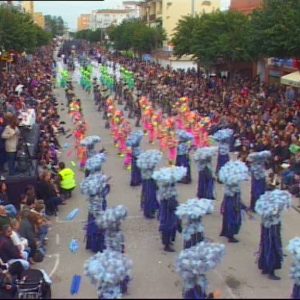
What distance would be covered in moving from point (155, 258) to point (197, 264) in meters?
3.26

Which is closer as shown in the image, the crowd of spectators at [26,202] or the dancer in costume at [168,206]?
the crowd of spectators at [26,202]

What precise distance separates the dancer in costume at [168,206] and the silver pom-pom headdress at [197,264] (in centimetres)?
331

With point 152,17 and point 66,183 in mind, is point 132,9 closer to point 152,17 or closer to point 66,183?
point 152,17

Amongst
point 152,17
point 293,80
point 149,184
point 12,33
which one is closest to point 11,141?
point 149,184

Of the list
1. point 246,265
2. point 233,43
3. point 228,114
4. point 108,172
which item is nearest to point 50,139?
point 108,172

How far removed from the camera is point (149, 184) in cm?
1366

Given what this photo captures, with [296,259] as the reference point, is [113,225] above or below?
above

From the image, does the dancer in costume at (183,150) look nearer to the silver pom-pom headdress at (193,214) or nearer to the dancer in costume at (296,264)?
the silver pom-pom headdress at (193,214)

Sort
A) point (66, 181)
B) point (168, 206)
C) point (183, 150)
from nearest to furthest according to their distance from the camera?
point (168, 206) → point (66, 181) → point (183, 150)

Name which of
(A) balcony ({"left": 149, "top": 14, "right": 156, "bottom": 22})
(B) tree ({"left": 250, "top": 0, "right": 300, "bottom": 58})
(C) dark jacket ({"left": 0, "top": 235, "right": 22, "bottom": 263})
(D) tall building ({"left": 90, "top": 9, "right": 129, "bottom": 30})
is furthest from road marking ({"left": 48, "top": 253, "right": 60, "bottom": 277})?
(D) tall building ({"left": 90, "top": 9, "right": 129, "bottom": 30})

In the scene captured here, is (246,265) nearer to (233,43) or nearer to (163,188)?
(163,188)

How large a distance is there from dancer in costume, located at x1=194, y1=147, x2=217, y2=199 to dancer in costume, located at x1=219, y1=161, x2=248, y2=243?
2.11m

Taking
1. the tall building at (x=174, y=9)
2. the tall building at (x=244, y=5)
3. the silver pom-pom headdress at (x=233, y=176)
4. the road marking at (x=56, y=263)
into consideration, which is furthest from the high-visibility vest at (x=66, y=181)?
the tall building at (x=174, y=9)

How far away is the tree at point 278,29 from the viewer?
25.6 meters
